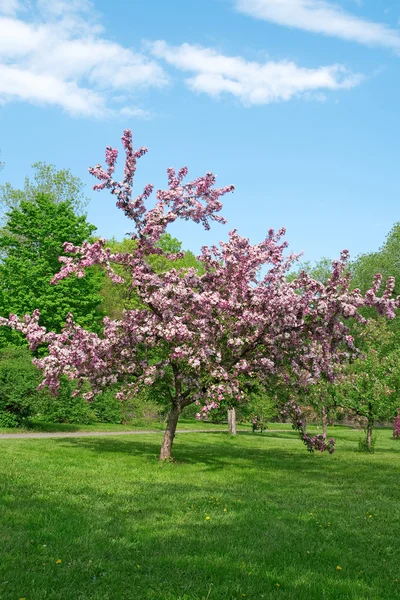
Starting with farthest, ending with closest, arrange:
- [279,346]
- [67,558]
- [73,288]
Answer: [73,288], [279,346], [67,558]

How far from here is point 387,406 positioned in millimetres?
27625

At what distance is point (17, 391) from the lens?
26.1 metres

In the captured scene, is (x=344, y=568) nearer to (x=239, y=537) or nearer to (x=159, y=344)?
(x=239, y=537)

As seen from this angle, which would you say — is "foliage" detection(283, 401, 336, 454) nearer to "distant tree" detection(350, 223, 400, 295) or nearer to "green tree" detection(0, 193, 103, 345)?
"green tree" detection(0, 193, 103, 345)

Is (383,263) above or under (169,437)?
above

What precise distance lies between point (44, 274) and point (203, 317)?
86.7 feet

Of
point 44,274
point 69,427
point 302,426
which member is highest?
point 44,274

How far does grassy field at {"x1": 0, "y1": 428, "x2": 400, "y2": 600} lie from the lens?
640 centimetres

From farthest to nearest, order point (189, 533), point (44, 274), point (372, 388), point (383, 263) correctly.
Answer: point (383, 263)
point (44, 274)
point (372, 388)
point (189, 533)

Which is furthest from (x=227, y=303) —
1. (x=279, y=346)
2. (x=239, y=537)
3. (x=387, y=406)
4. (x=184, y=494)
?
(x=387, y=406)

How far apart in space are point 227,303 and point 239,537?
28.9 ft

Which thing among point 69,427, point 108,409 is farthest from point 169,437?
point 108,409

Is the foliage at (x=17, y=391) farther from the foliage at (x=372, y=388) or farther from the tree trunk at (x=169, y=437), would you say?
the foliage at (x=372, y=388)

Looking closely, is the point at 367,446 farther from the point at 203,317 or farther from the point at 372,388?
the point at 203,317
